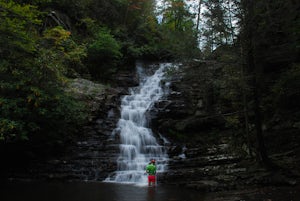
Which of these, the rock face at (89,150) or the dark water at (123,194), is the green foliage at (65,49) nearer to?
the rock face at (89,150)

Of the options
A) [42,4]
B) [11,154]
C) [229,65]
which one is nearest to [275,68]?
[229,65]

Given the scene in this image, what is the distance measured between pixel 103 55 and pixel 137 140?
416 inches

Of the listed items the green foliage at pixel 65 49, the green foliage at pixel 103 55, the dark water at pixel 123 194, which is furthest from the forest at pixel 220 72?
the green foliage at pixel 103 55

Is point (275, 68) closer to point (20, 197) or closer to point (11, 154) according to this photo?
point (20, 197)

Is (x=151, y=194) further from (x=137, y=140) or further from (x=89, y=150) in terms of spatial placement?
(x=137, y=140)

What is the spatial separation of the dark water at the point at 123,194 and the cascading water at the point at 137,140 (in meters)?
2.50

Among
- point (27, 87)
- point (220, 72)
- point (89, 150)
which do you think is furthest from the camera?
point (89, 150)

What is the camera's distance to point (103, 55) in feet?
80.7

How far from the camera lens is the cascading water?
45.6 ft

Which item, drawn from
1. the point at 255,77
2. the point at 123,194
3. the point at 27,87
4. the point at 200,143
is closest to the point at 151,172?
the point at 123,194

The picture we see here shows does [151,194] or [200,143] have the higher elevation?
[200,143]

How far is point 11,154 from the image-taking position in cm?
1503

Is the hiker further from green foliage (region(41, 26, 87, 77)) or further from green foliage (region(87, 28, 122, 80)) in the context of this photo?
green foliage (region(87, 28, 122, 80))

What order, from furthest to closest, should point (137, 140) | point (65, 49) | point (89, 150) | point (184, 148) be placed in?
1. point (65, 49)
2. point (137, 140)
3. point (184, 148)
4. point (89, 150)
